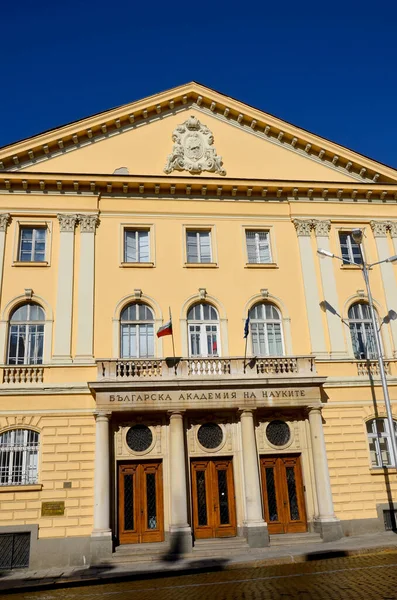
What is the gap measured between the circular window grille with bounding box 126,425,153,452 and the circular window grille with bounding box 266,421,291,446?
4.62m

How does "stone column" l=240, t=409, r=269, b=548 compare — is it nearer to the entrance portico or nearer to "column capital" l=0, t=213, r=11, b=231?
the entrance portico

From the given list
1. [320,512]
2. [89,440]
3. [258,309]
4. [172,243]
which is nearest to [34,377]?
[89,440]

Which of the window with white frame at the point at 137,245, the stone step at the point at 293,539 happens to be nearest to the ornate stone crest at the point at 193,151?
the window with white frame at the point at 137,245

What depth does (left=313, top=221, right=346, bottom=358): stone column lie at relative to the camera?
2247 centimetres

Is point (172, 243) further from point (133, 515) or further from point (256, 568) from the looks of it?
point (256, 568)

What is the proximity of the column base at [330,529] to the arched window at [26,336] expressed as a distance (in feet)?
39.4

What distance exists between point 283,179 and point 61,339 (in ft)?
39.7

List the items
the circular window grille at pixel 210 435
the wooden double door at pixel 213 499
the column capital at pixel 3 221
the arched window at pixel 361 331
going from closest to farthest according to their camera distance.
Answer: the wooden double door at pixel 213 499
the circular window grille at pixel 210 435
the column capital at pixel 3 221
the arched window at pixel 361 331

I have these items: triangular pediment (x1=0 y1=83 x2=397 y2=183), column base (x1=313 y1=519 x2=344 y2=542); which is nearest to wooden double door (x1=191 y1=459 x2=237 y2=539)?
column base (x1=313 y1=519 x2=344 y2=542)

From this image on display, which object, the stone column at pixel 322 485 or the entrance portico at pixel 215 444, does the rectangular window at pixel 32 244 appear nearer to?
the entrance portico at pixel 215 444

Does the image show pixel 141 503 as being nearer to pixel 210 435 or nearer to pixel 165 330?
pixel 210 435

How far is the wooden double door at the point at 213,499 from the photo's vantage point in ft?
64.0

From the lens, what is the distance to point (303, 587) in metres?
12.1

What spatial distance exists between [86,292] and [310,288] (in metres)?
9.48
